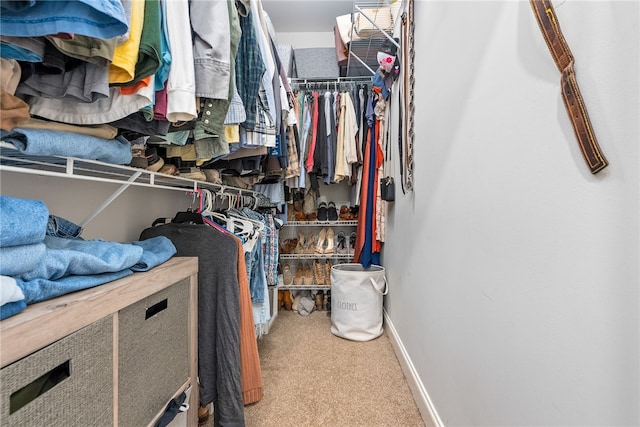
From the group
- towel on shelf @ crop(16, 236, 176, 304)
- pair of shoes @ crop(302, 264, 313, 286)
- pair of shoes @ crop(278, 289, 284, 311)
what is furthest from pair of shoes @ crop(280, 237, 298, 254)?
towel on shelf @ crop(16, 236, 176, 304)

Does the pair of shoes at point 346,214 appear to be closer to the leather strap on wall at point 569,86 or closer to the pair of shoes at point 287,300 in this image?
the pair of shoes at point 287,300

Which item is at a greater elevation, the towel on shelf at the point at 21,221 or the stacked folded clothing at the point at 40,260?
the towel on shelf at the point at 21,221

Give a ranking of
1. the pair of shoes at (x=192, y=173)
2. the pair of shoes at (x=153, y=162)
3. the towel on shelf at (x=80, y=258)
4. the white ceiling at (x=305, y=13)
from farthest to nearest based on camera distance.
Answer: the white ceiling at (x=305, y=13) → the pair of shoes at (x=192, y=173) → the pair of shoes at (x=153, y=162) → the towel on shelf at (x=80, y=258)

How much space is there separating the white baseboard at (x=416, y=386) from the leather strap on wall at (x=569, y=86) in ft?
3.27

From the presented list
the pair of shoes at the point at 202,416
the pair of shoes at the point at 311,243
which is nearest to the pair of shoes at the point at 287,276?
the pair of shoes at the point at 311,243

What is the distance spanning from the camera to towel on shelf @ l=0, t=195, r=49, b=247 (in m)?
0.45

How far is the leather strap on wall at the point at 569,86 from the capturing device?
1.45 feet

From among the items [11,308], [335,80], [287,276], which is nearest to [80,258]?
[11,308]

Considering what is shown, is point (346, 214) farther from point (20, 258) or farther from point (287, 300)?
point (20, 258)

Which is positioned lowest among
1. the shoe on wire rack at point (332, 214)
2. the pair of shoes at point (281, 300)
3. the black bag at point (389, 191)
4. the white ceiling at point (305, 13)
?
the pair of shoes at point (281, 300)

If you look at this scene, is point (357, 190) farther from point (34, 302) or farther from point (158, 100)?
point (34, 302)

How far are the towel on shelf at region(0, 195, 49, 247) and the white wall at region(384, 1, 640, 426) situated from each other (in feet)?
2.99

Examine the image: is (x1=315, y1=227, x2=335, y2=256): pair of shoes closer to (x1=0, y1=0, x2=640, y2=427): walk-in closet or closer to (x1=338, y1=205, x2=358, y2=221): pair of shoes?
(x1=338, y1=205, x2=358, y2=221): pair of shoes

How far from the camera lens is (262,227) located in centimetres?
145
